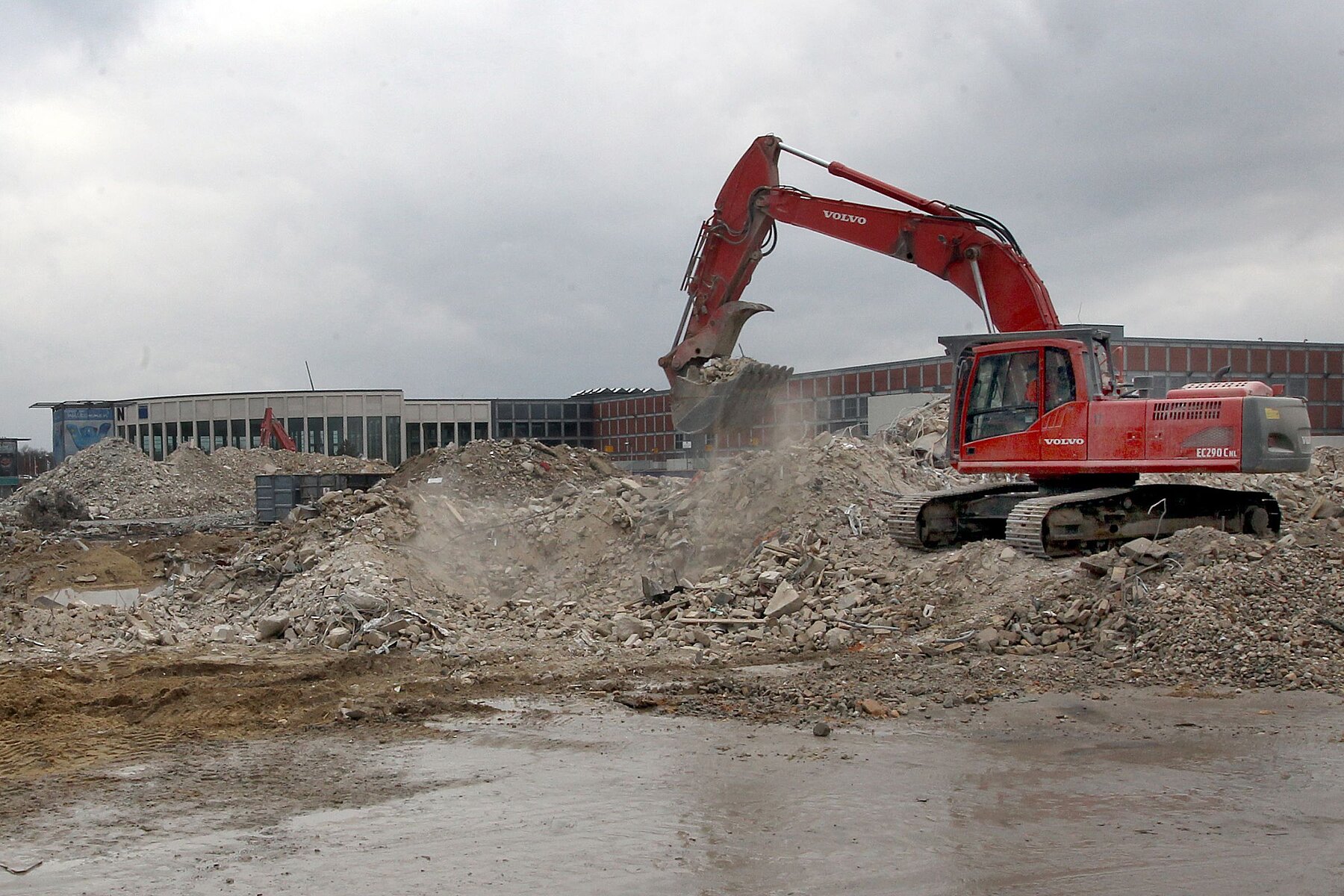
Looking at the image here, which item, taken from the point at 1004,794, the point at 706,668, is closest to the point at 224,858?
the point at 1004,794

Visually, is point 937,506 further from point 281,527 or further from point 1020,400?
point 281,527

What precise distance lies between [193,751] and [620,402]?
4183 centimetres

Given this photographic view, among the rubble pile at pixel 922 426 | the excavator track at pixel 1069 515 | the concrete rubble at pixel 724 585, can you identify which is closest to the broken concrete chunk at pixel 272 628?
the concrete rubble at pixel 724 585

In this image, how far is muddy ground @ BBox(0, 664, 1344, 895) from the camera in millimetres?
4945

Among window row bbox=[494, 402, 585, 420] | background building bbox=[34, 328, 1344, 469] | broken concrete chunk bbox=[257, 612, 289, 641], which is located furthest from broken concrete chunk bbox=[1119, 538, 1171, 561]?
window row bbox=[494, 402, 585, 420]

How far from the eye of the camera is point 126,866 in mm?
5176

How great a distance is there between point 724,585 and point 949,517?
2655mm

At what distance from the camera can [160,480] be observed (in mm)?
33750

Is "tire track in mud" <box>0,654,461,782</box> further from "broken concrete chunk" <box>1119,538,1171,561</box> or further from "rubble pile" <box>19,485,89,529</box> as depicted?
"rubble pile" <box>19,485,89,529</box>

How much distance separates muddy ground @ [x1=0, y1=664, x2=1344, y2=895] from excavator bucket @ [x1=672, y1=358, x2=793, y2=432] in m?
6.79

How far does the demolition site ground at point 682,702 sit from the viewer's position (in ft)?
17.1

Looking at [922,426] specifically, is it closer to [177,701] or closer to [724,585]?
[724,585]

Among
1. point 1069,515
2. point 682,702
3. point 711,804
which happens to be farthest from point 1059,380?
point 711,804

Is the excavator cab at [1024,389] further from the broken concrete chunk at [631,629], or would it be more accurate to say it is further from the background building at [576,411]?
the background building at [576,411]
